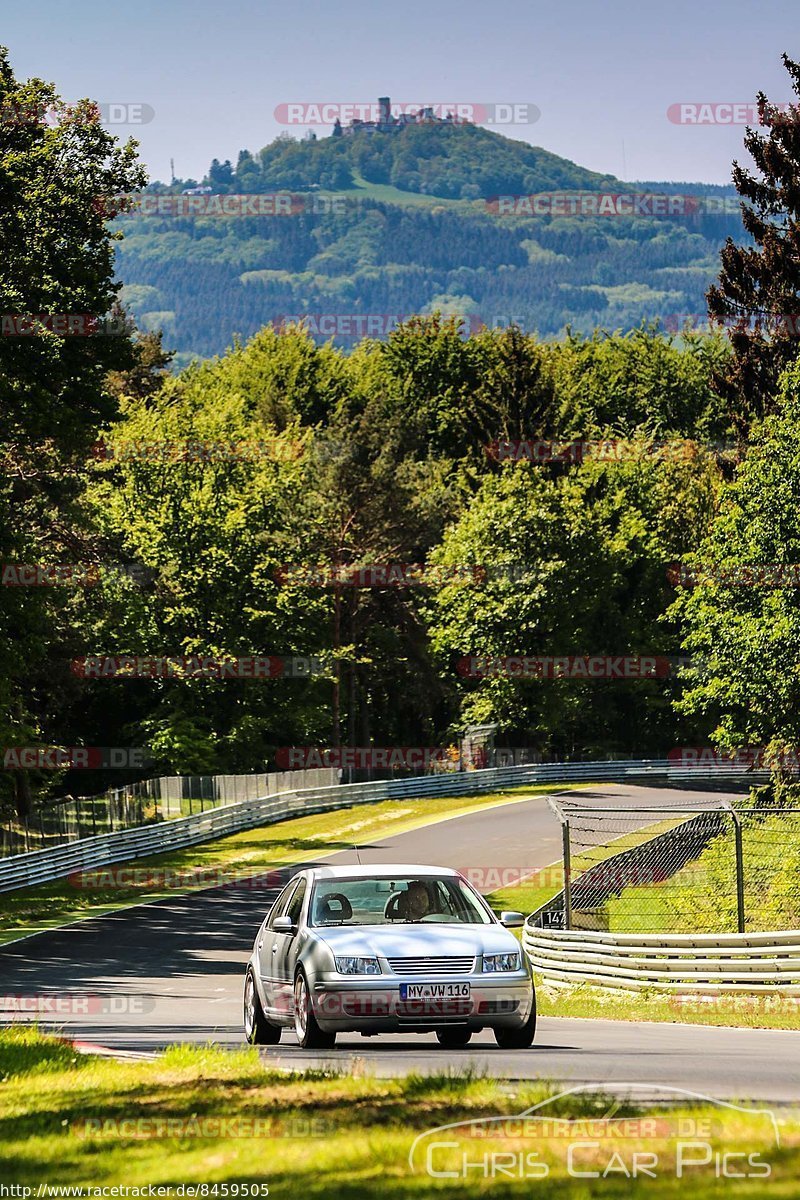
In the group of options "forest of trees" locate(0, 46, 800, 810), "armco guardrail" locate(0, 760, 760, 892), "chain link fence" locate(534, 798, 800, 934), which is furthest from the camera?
"forest of trees" locate(0, 46, 800, 810)

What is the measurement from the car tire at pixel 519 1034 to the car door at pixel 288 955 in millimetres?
1743

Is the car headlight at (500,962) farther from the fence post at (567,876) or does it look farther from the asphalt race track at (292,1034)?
the fence post at (567,876)

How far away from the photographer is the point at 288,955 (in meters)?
14.0

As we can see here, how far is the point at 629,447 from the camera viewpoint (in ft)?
272

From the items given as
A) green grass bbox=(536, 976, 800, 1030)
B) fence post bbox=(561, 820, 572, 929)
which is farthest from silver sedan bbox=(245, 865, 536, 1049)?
fence post bbox=(561, 820, 572, 929)

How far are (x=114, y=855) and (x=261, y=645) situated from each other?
2694 centimetres

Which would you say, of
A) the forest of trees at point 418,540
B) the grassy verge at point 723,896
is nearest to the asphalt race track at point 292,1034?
the grassy verge at point 723,896

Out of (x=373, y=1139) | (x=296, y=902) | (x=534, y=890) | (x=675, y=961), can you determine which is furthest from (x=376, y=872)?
(x=534, y=890)

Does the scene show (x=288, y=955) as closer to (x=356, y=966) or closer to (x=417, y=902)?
(x=356, y=966)

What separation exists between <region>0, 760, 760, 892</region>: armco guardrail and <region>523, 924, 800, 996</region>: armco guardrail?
1973 centimetres

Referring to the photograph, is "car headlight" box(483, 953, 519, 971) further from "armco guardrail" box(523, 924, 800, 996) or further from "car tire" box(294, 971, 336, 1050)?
"armco guardrail" box(523, 924, 800, 996)

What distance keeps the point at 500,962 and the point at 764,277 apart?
4523cm

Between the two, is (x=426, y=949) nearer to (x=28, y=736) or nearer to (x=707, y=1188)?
(x=707, y=1188)

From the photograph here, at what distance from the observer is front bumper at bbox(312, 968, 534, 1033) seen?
12961 mm
